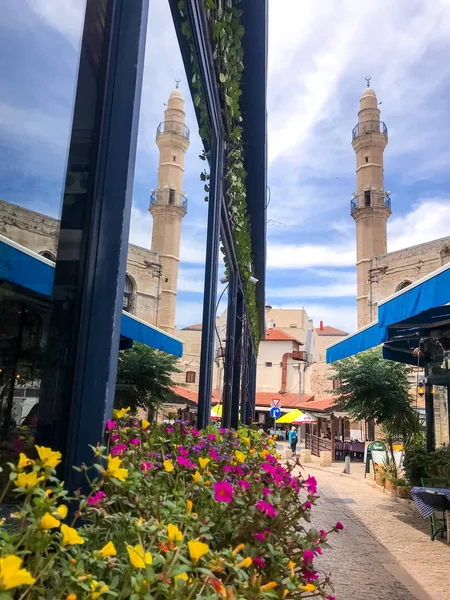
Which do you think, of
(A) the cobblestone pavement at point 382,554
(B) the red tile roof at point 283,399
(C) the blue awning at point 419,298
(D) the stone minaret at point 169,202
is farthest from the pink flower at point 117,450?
(B) the red tile roof at point 283,399

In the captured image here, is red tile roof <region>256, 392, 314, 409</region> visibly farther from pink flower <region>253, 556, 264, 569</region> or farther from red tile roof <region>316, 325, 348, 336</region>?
pink flower <region>253, 556, 264, 569</region>

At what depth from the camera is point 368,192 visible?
35.4 metres

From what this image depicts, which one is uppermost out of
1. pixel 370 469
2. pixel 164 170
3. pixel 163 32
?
pixel 163 32

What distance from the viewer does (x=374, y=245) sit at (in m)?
34.1

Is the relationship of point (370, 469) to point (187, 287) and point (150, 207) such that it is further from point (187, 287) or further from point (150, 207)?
point (150, 207)

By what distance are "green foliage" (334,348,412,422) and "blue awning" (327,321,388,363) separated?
378 centimetres

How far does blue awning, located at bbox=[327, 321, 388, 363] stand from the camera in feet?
21.9

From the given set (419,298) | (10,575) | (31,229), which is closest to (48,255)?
(31,229)

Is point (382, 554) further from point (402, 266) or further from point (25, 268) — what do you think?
point (402, 266)

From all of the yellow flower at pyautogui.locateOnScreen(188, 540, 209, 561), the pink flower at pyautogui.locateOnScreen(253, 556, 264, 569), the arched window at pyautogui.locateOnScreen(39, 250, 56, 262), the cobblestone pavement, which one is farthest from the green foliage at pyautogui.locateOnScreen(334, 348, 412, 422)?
the yellow flower at pyautogui.locateOnScreen(188, 540, 209, 561)

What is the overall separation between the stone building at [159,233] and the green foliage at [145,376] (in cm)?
19

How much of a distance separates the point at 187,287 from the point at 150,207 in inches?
38.3

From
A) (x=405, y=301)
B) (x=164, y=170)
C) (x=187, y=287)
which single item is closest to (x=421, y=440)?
(x=405, y=301)

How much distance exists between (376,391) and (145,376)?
10.8m
